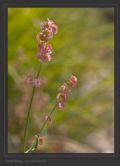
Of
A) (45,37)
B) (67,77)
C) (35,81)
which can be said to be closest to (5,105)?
(35,81)

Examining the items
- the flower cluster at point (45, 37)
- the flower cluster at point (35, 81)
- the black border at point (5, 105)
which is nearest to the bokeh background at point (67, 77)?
the black border at point (5, 105)

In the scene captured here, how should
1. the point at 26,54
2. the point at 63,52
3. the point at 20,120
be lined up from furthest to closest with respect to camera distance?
the point at 63,52, the point at 26,54, the point at 20,120

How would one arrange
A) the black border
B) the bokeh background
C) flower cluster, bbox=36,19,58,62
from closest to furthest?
1. flower cluster, bbox=36,19,58,62
2. the black border
3. the bokeh background

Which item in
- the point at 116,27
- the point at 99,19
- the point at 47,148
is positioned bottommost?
the point at 47,148

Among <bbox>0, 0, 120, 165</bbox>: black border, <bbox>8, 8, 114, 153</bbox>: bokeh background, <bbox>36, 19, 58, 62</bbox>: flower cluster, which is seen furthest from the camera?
<bbox>8, 8, 114, 153</bbox>: bokeh background

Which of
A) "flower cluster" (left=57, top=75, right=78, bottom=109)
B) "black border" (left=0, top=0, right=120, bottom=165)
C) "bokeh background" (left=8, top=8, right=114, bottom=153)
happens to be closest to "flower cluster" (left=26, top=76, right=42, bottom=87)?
"flower cluster" (left=57, top=75, right=78, bottom=109)

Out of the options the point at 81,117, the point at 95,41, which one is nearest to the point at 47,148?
the point at 81,117

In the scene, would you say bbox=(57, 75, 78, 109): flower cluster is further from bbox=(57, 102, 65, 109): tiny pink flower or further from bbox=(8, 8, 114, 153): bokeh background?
bbox=(8, 8, 114, 153): bokeh background
